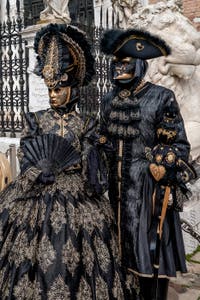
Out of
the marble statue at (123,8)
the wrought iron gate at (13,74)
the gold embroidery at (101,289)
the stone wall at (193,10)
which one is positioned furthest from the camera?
the stone wall at (193,10)

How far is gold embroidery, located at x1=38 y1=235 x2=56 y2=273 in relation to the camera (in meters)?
2.78

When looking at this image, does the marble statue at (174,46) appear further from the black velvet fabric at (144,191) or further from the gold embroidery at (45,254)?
the gold embroidery at (45,254)

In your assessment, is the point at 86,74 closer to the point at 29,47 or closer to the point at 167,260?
the point at 167,260

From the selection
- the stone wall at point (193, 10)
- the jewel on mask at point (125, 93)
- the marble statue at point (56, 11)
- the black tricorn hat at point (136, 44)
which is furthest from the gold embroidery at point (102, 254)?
the stone wall at point (193, 10)

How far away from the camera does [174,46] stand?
17.0ft

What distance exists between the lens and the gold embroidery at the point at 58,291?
8.90 ft

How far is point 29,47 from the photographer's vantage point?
6621 mm

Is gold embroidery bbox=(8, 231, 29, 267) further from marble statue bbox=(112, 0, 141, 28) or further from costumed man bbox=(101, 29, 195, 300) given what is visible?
marble statue bbox=(112, 0, 141, 28)

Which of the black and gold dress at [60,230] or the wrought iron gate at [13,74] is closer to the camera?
the black and gold dress at [60,230]

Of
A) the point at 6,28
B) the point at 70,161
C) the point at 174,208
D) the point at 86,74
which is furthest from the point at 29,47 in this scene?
the point at 174,208

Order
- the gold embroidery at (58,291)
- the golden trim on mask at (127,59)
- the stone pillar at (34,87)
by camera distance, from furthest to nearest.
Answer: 1. the stone pillar at (34,87)
2. the golden trim on mask at (127,59)
3. the gold embroidery at (58,291)

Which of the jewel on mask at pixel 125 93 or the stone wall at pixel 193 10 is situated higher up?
the stone wall at pixel 193 10

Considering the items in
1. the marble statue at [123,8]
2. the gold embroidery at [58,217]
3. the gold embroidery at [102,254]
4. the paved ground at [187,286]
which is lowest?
the paved ground at [187,286]

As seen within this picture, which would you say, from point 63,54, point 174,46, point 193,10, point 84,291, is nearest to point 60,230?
point 84,291
